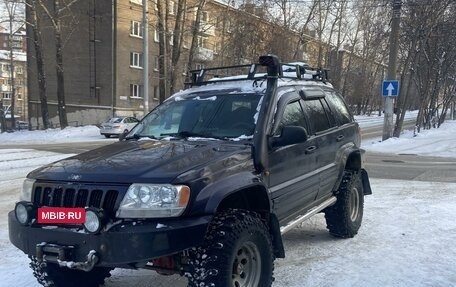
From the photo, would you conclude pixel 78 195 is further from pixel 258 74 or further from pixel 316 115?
pixel 316 115

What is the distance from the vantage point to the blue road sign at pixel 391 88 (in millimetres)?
20047

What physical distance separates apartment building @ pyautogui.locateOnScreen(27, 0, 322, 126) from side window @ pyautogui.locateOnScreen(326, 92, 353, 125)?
31.3 m

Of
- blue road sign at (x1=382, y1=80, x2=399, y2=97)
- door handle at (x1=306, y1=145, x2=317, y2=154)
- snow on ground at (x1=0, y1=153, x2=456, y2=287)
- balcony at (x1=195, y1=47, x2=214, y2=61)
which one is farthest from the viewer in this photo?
balcony at (x1=195, y1=47, x2=214, y2=61)

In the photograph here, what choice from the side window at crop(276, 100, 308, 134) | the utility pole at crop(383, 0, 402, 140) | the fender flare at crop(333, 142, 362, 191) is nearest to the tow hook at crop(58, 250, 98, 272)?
the side window at crop(276, 100, 308, 134)

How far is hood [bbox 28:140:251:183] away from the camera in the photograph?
3482mm

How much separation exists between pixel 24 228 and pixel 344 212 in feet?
12.6

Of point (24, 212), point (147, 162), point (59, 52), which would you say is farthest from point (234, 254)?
point (59, 52)

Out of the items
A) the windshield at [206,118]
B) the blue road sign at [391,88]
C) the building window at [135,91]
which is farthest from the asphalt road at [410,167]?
the building window at [135,91]

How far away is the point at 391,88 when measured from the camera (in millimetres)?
20109

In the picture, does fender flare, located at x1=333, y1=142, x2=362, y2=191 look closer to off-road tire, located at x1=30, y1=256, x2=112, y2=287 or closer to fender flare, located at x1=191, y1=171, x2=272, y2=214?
fender flare, located at x1=191, y1=171, x2=272, y2=214

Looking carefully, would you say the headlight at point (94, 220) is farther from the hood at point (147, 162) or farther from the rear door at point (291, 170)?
the rear door at point (291, 170)

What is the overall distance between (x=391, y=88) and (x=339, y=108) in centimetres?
1468

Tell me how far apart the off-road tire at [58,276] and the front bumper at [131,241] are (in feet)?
1.41

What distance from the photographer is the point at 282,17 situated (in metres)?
41.3
